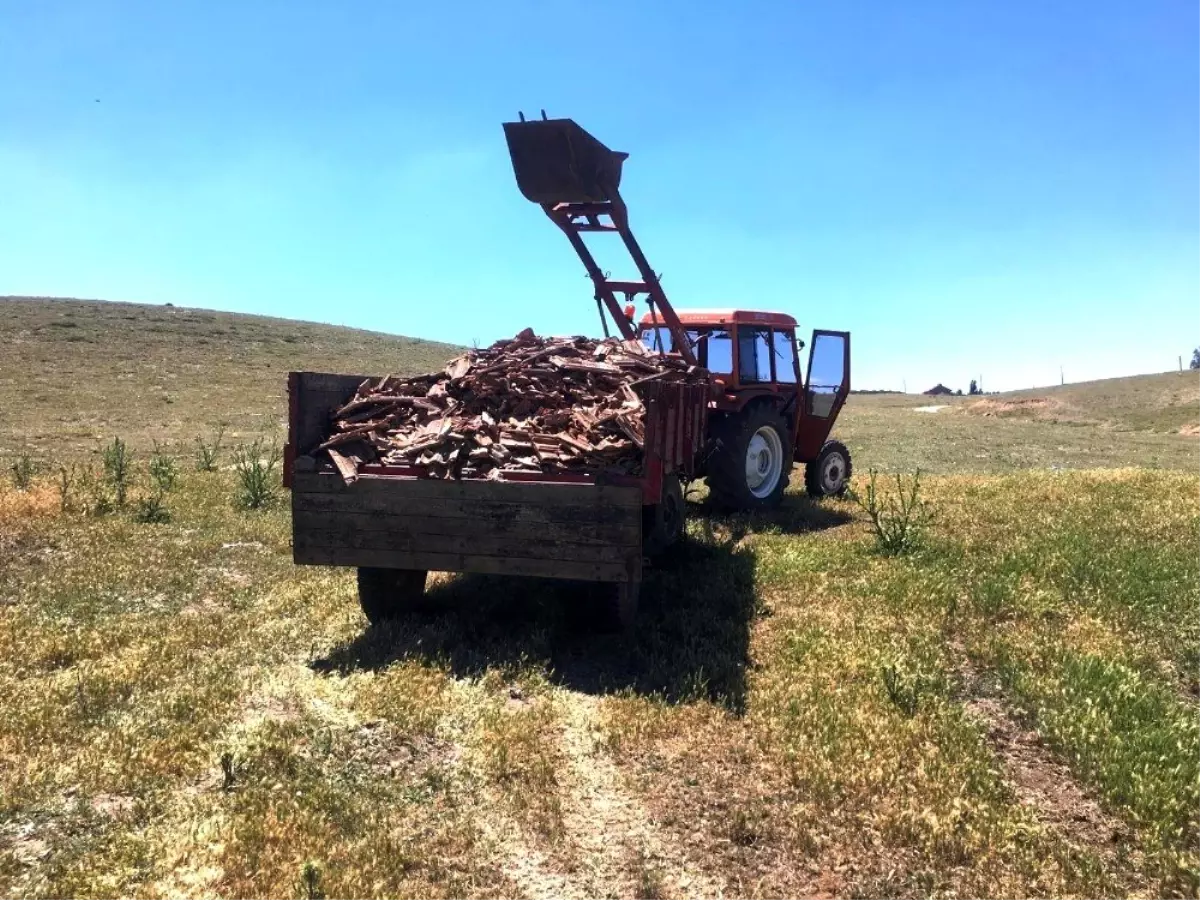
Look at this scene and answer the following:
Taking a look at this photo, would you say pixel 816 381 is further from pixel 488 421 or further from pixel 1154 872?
pixel 1154 872

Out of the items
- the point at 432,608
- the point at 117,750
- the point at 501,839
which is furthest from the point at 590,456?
the point at 117,750

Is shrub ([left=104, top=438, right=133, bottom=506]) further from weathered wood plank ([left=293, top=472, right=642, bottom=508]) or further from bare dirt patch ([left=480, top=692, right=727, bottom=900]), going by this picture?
bare dirt patch ([left=480, top=692, right=727, bottom=900])

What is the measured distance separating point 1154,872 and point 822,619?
272cm

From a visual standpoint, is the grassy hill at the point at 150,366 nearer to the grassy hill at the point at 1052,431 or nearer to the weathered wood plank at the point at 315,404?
the weathered wood plank at the point at 315,404

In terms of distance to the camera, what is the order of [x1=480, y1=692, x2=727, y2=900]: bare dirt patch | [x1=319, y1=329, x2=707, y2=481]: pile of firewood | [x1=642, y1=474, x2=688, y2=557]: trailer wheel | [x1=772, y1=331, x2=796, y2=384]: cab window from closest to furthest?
[x1=480, y1=692, x2=727, y2=900]: bare dirt patch → [x1=319, y1=329, x2=707, y2=481]: pile of firewood → [x1=642, y1=474, x2=688, y2=557]: trailer wheel → [x1=772, y1=331, x2=796, y2=384]: cab window

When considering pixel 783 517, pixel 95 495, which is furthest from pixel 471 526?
pixel 95 495

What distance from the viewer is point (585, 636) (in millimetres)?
5961

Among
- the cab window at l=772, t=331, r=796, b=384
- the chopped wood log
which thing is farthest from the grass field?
the cab window at l=772, t=331, r=796, b=384

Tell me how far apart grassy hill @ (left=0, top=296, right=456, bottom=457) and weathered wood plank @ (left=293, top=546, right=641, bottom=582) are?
13601mm

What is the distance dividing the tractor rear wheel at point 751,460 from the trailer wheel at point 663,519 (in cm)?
230

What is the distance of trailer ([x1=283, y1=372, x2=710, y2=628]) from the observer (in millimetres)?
5176

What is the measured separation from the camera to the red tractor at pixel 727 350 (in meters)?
7.78

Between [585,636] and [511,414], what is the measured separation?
1.70 m

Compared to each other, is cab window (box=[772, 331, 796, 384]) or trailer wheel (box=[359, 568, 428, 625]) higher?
cab window (box=[772, 331, 796, 384])
